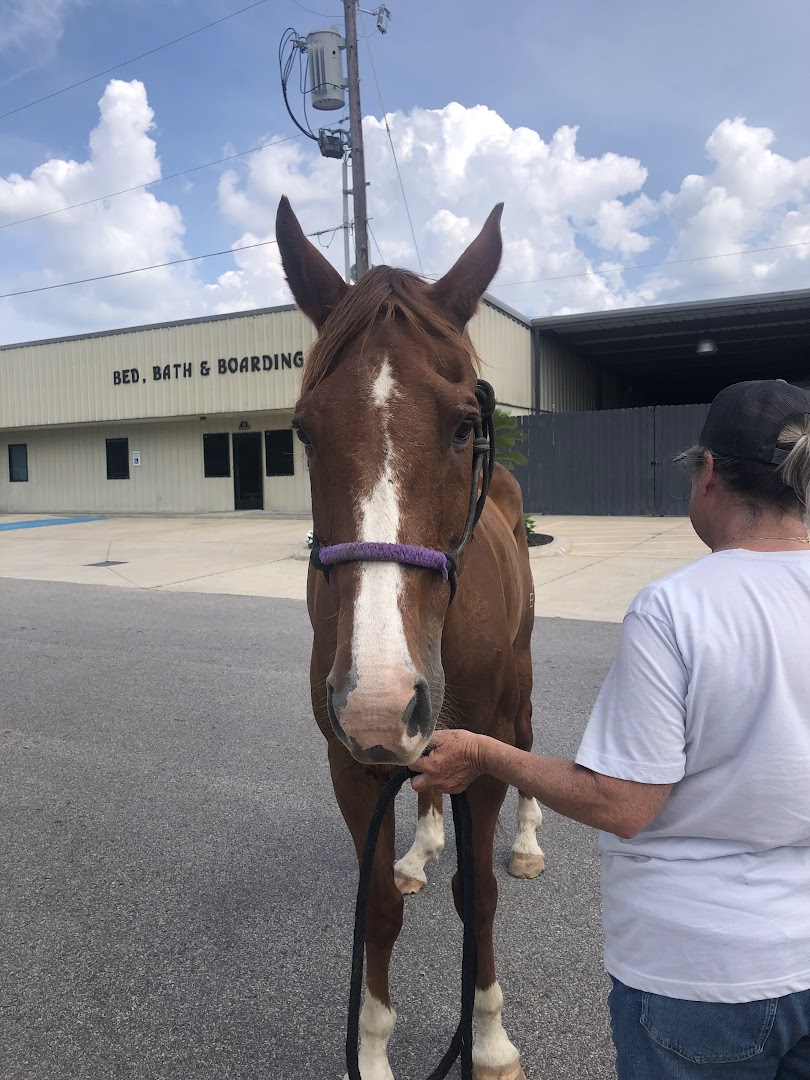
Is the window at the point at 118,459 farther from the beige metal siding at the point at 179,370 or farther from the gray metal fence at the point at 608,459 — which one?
the gray metal fence at the point at 608,459

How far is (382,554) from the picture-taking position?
153 cm

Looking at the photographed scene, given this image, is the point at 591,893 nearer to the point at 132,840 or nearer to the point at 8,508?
the point at 132,840

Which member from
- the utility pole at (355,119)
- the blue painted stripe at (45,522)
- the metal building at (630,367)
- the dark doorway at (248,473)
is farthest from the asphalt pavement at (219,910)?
the dark doorway at (248,473)

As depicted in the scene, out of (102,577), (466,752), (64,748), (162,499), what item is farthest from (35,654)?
(162,499)

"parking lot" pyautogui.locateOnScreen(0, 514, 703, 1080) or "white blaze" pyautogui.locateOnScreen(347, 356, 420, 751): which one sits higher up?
"white blaze" pyautogui.locateOnScreen(347, 356, 420, 751)

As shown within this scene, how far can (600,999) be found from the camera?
243cm

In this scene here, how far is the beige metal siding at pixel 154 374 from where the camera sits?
853 inches

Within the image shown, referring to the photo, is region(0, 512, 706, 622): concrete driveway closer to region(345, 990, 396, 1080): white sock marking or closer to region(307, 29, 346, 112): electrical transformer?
region(345, 990, 396, 1080): white sock marking

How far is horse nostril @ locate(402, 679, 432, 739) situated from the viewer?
144cm

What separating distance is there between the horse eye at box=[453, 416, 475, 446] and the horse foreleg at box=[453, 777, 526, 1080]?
3.53ft

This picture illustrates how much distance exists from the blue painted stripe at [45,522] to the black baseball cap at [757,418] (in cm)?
2267

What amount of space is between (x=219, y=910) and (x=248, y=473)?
21.6 metres

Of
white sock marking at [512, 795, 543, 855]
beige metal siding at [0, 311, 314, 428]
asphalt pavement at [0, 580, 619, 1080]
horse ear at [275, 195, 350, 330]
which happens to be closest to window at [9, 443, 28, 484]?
beige metal siding at [0, 311, 314, 428]

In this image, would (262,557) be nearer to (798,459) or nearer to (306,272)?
(306,272)
